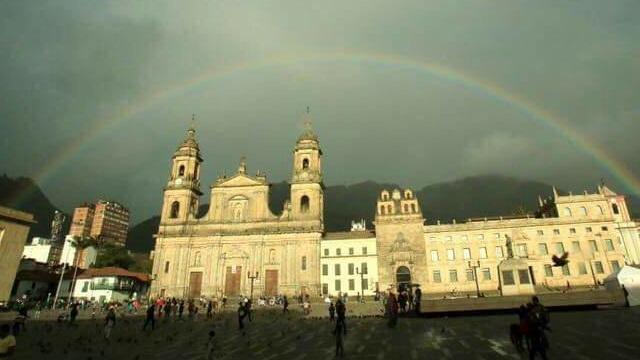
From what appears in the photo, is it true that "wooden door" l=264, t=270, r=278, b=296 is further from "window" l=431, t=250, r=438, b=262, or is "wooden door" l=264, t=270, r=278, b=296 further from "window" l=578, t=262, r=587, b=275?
"window" l=578, t=262, r=587, b=275

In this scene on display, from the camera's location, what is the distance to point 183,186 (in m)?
66.4

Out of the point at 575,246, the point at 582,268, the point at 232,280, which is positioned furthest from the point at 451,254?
the point at 232,280

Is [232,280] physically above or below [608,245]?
below

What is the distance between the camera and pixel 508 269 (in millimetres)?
32156

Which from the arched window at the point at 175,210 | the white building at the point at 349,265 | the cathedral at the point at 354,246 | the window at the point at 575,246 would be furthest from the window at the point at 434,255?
the arched window at the point at 175,210

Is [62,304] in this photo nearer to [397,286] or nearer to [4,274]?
[4,274]

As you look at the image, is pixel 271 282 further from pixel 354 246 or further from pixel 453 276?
pixel 453 276

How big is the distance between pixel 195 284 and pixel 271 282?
473 inches

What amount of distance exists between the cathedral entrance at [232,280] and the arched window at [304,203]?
1325cm

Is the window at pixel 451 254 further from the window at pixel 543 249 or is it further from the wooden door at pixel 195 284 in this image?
the wooden door at pixel 195 284

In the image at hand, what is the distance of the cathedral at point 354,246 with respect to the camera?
55.2 m

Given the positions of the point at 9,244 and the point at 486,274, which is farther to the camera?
the point at 486,274

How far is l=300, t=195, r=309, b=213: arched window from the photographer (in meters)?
63.6

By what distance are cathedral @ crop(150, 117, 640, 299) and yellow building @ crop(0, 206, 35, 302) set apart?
18.5 metres
